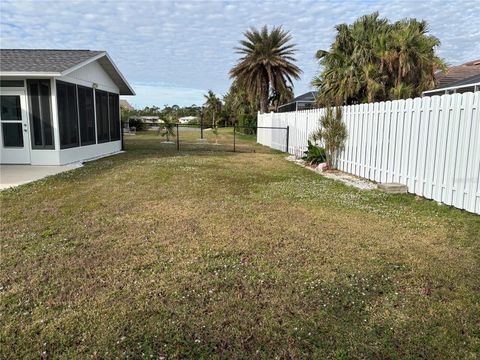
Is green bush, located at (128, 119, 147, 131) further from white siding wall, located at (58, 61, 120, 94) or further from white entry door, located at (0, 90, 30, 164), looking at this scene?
white entry door, located at (0, 90, 30, 164)

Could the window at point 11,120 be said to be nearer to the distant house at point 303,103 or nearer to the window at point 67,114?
the window at point 67,114

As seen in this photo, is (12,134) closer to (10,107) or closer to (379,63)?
(10,107)

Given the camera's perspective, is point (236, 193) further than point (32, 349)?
Yes

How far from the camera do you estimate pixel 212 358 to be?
2434 mm

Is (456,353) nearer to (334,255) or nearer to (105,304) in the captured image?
(334,255)

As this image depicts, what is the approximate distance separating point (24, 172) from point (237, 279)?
337 inches

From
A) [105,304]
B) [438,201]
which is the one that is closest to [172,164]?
[438,201]

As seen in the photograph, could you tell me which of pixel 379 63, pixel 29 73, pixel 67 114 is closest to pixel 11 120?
pixel 67 114

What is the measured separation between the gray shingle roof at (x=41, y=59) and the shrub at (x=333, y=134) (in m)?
7.66

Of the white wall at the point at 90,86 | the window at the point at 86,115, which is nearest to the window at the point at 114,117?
the white wall at the point at 90,86

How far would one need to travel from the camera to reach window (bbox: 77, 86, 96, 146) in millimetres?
12773

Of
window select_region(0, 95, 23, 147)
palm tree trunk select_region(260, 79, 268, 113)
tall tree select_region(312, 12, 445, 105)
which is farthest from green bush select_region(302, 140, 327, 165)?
palm tree trunk select_region(260, 79, 268, 113)

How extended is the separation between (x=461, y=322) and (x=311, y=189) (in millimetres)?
5312

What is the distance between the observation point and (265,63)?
27.2 m
